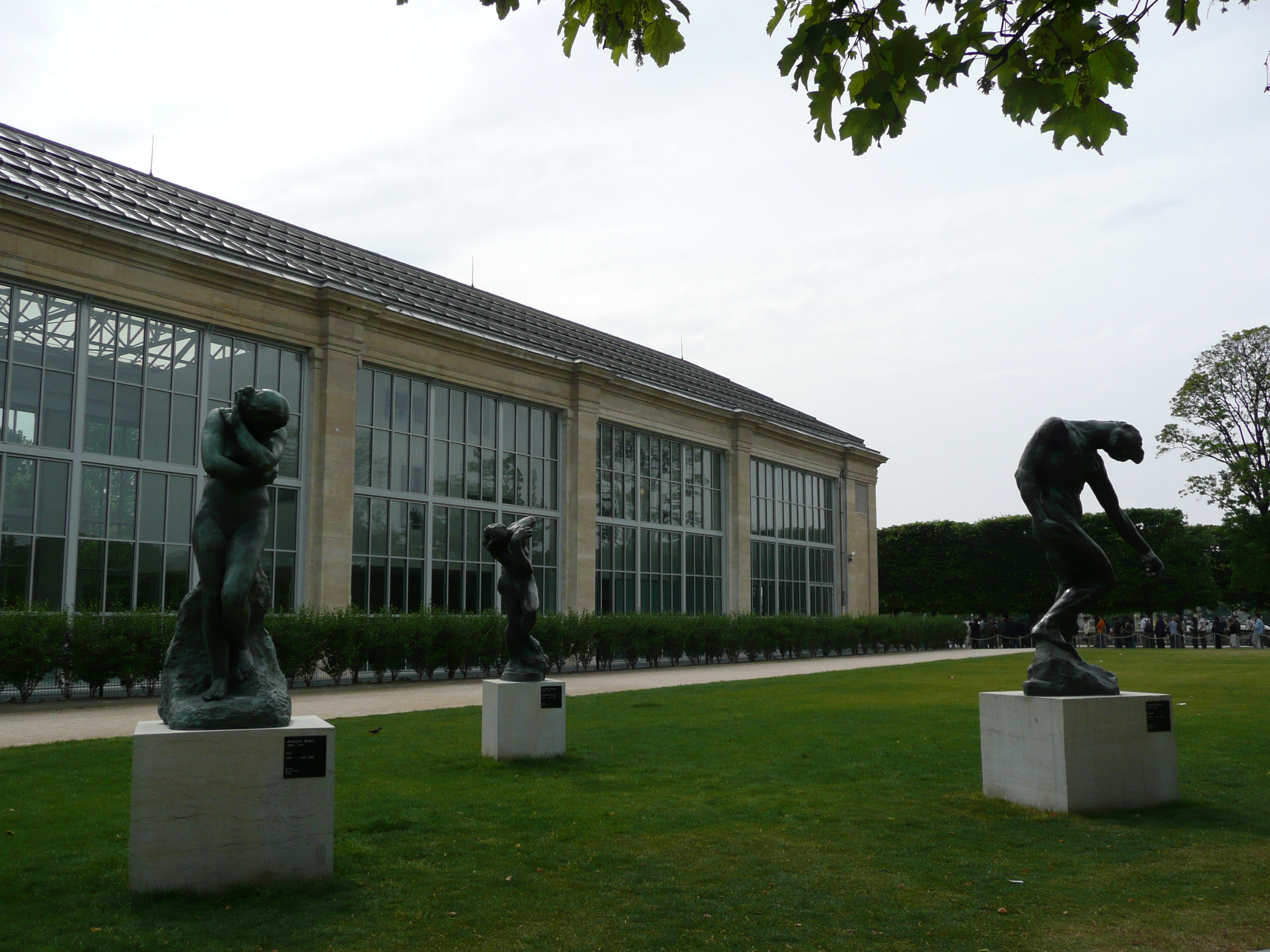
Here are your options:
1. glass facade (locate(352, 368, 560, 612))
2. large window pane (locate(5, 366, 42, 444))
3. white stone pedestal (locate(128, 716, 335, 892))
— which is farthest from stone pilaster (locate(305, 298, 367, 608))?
white stone pedestal (locate(128, 716, 335, 892))

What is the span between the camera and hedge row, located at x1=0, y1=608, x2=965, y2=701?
58.9 ft

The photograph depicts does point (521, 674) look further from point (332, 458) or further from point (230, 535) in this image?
point (332, 458)

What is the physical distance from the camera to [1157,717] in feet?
27.4

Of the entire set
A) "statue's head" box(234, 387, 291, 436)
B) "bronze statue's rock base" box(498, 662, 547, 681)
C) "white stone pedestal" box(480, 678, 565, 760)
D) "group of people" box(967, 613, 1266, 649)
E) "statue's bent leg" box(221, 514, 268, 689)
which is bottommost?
"group of people" box(967, 613, 1266, 649)

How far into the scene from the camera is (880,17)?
16.8 ft

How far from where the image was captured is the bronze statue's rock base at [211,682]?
6094mm

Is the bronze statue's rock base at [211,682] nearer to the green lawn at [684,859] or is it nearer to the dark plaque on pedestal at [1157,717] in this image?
the green lawn at [684,859]

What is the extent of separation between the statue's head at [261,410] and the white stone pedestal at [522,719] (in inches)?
194

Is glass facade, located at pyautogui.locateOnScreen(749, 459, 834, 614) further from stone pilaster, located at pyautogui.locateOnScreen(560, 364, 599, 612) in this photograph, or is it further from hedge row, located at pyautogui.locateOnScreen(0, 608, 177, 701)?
hedge row, located at pyautogui.locateOnScreen(0, 608, 177, 701)

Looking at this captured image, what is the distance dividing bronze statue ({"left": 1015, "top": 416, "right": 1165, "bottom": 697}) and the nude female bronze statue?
241 inches

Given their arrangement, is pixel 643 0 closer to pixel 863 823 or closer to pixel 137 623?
pixel 863 823

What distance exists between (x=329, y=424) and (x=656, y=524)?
14678 mm

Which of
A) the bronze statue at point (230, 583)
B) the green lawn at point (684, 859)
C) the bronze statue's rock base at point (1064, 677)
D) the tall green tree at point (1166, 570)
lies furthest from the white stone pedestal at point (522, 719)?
the tall green tree at point (1166, 570)

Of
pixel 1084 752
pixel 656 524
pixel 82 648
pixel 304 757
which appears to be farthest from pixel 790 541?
pixel 304 757
